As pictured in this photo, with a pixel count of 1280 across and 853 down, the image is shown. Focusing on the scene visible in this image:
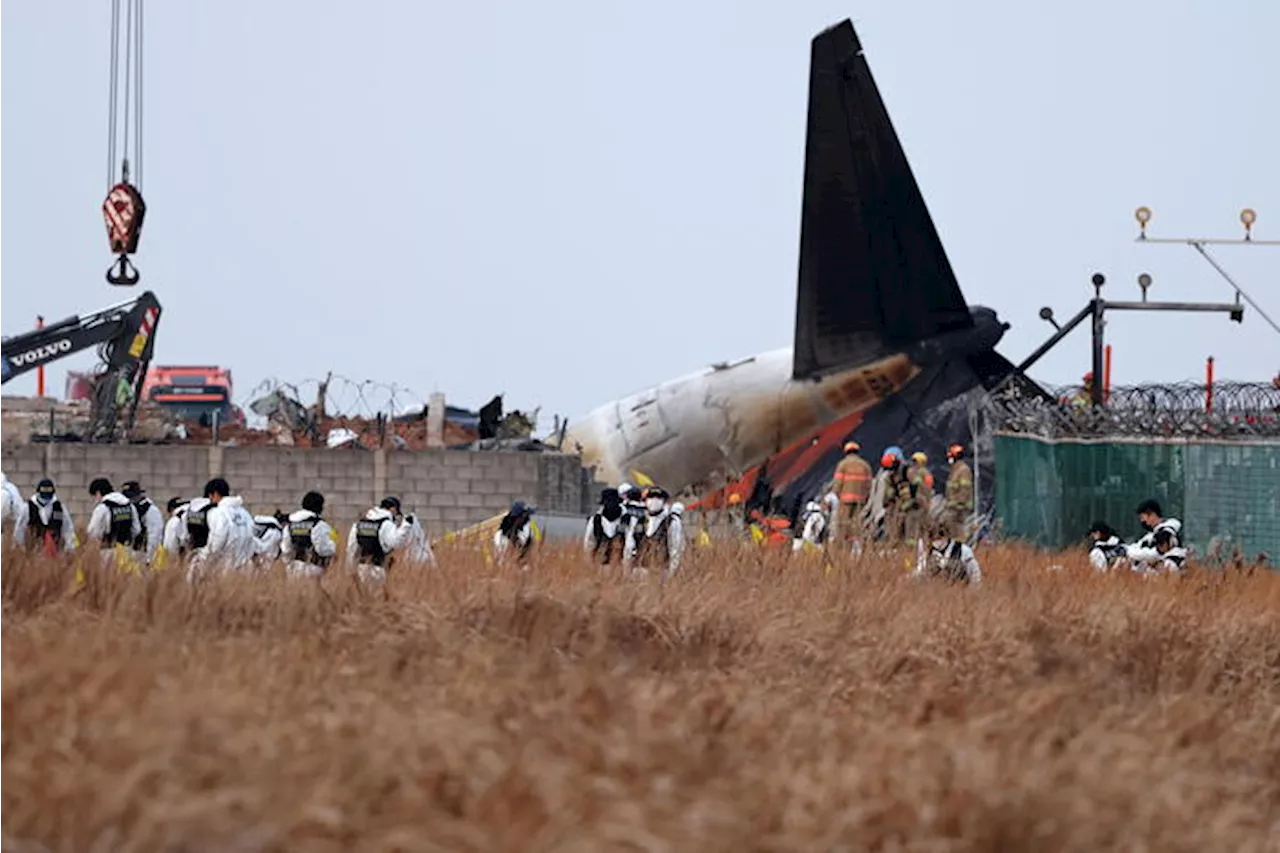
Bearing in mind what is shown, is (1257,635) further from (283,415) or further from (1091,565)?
(283,415)

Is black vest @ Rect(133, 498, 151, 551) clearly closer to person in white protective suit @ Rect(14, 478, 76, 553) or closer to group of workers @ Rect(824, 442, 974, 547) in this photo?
person in white protective suit @ Rect(14, 478, 76, 553)

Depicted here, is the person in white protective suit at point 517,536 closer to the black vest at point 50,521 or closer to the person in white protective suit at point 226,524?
the person in white protective suit at point 226,524

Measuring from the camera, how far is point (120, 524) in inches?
1027

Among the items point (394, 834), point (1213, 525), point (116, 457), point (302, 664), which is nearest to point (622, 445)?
point (116, 457)

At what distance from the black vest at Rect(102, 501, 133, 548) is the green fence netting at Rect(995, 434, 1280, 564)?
1188 centimetres

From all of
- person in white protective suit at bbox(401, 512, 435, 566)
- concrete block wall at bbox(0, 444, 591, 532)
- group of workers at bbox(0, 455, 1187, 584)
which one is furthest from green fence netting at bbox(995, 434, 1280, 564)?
person in white protective suit at bbox(401, 512, 435, 566)

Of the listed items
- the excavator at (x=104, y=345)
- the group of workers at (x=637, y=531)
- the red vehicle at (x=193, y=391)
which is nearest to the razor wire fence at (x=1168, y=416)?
the group of workers at (x=637, y=531)

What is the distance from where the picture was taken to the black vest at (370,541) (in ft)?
78.9

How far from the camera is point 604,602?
16672 mm

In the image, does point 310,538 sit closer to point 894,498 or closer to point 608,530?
point 608,530

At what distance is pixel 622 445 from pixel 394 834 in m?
40.7

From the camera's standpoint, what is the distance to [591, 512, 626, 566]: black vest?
2475 centimetres

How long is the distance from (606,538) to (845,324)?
22575mm

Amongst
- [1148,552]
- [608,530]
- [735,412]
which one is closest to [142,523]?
[608,530]
